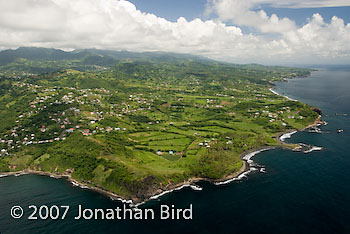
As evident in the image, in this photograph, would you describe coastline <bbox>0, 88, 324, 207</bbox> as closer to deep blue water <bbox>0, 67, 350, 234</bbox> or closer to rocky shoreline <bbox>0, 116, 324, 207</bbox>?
rocky shoreline <bbox>0, 116, 324, 207</bbox>

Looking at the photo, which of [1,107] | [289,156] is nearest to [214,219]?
[289,156]

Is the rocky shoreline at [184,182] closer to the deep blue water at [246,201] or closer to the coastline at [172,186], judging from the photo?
the coastline at [172,186]

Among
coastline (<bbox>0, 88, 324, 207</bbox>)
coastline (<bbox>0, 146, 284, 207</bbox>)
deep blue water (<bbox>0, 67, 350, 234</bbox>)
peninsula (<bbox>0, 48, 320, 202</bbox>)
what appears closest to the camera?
deep blue water (<bbox>0, 67, 350, 234</bbox>)

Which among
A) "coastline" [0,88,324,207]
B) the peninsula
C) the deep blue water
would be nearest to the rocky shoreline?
"coastline" [0,88,324,207]

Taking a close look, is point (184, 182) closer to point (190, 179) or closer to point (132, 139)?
point (190, 179)

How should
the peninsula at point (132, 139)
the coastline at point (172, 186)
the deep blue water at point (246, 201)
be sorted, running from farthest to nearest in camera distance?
the peninsula at point (132, 139) → the coastline at point (172, 186) → the deep blue water at point (246, 201)

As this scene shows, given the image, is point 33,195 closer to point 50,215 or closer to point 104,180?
point 50,215

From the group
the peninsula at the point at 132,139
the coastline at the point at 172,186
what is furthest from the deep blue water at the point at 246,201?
the peninsula at the point at 132,139

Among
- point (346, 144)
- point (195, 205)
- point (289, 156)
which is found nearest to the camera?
point (195, 205)

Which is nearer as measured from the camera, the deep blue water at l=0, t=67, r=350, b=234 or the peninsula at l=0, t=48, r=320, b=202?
the deep blue water at l=0, t=67, r=350, b=234
